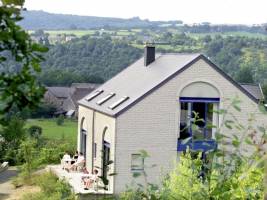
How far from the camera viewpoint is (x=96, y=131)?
26812mm

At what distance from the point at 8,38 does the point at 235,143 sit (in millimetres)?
1986

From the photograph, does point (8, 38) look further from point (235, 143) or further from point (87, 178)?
point (87, 178)

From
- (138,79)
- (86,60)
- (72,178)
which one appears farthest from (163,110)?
(86,60)

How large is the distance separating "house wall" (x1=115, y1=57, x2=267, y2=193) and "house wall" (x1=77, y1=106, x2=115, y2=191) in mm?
408

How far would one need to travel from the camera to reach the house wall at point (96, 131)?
79.5ft

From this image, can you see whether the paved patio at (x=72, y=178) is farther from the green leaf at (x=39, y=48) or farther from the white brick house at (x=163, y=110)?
the green leaf at (x=39, y=48)

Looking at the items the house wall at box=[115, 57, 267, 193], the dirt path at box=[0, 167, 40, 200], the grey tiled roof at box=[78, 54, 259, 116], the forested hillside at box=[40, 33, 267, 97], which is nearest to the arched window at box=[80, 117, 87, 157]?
the grey tiled roof at box=[78, 54, 259, 116]

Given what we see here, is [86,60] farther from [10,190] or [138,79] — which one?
[10,190]

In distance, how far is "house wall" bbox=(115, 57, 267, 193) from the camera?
23766 mm

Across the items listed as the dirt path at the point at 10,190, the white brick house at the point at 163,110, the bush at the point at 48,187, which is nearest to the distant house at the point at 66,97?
the dirt path at the point at 10,190

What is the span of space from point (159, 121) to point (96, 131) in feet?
11.0

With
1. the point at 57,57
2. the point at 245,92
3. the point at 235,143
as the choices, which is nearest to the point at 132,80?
the point at 245,92

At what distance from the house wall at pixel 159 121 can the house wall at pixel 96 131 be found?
0.41 metres

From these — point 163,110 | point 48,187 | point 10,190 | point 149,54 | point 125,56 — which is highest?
point 125,56
